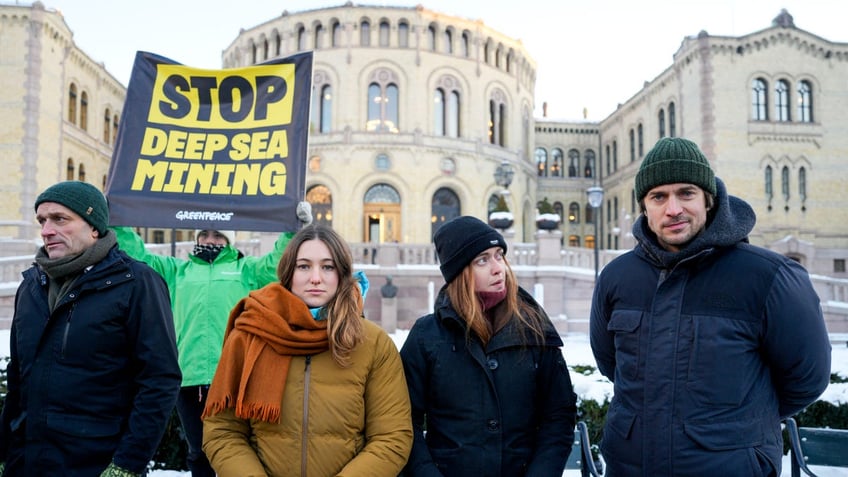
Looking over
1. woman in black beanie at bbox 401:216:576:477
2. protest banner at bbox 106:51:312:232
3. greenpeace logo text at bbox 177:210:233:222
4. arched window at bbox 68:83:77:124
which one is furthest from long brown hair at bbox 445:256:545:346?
arched window at bbox 68:83:77:124

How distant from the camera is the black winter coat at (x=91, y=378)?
9.02ft

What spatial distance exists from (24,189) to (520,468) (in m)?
28.6

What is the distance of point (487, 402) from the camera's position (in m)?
2.73

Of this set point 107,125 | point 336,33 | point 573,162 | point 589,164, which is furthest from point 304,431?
point 589,164

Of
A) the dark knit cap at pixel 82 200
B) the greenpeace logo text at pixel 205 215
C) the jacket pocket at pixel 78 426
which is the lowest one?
the jacket pocket at pixel 78 426

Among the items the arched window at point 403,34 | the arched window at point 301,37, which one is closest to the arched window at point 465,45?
the arched window at point 403,34

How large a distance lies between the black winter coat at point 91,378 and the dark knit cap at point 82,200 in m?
0.22

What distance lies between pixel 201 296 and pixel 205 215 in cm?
95

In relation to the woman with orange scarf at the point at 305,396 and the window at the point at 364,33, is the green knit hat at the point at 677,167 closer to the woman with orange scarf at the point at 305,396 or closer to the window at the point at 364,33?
the woman with orange scarf at the point at 305,396

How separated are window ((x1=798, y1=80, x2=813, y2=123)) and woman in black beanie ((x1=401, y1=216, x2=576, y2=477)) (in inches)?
1332

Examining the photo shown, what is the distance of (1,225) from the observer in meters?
24.5

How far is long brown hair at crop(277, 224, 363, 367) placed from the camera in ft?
8.68

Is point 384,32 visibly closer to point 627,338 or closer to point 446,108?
point 446,108

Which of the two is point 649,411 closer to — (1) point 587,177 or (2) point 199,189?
(2) point 199,189
